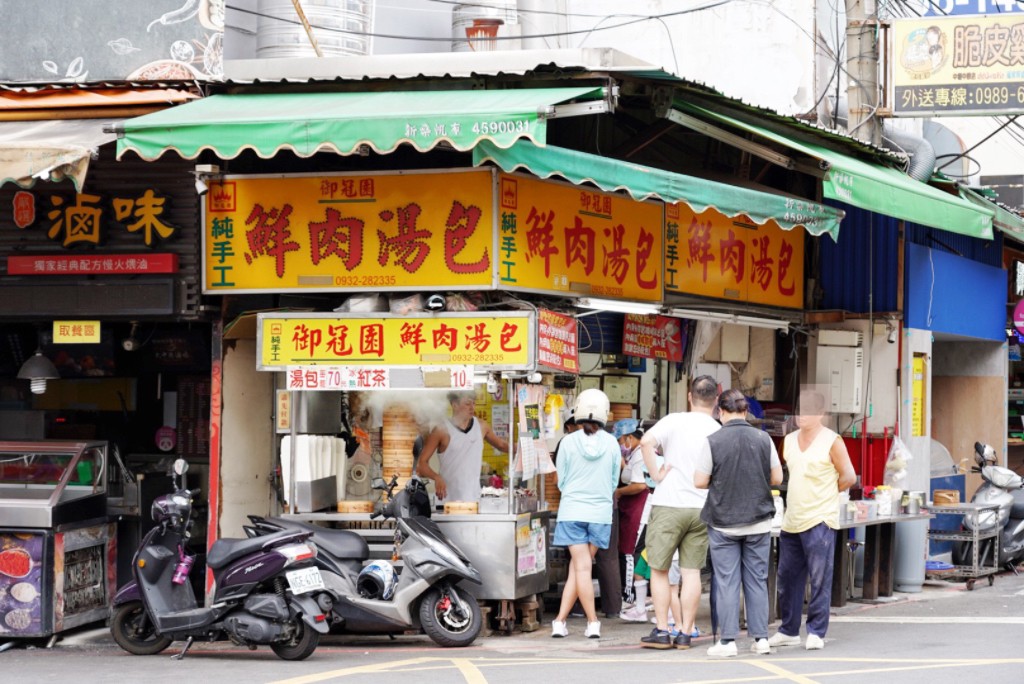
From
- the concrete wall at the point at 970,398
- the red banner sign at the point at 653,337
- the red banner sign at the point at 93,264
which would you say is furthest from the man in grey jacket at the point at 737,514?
the concrete wall at the point at 970,398

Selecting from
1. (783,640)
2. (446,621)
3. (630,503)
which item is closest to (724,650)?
(783,640)

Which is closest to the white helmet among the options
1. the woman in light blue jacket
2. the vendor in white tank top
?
the woman in light blue jacket

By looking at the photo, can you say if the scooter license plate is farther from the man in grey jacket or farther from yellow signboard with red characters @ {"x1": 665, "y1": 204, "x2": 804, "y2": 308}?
yellow signboard with red characters @ {"x1": 665, "y1": 204, "x2": 804, "y2": 308}

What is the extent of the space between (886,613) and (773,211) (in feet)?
12.4

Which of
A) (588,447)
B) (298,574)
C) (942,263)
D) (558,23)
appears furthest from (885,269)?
(298,574)

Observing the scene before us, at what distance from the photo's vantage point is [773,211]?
11930 millimetres

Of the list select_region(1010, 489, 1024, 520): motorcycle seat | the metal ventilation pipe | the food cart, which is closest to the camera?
the food cart

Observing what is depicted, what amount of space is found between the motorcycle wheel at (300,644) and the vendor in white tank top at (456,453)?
2.10 m

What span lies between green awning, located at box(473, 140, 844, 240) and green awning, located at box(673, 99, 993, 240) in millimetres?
379

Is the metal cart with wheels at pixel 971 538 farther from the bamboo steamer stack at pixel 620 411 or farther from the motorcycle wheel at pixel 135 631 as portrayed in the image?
the motorcycle wheel at pixel 135 631

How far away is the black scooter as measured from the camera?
10297mm

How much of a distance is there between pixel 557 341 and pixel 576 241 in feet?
3.41

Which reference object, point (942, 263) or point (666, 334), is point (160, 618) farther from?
point (942, 263)

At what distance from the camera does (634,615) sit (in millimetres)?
12164
